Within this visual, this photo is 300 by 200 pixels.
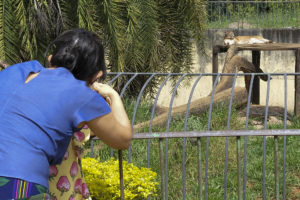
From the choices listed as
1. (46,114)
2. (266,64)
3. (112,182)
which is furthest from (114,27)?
(266,64)

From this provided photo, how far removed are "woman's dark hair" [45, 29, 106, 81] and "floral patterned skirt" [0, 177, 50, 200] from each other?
418mm

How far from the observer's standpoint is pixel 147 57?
652cm

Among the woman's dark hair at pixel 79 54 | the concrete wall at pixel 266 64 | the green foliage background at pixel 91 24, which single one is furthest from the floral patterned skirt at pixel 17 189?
the concrete wall at pixel 266 64

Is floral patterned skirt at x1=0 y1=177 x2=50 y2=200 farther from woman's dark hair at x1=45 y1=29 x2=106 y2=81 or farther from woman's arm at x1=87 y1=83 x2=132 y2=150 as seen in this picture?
woman's dark hair at x1=45 y1=29 x2=106 y2=81

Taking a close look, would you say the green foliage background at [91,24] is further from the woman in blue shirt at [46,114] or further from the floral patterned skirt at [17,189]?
the floral patterned skirt at [17,189]

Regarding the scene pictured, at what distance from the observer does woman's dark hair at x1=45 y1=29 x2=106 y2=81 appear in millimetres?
1735

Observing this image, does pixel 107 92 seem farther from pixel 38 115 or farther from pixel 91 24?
pixel 91 24

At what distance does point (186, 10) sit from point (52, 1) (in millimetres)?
1945

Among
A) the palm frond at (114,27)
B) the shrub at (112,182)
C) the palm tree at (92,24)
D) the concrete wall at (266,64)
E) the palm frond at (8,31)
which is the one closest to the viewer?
the shrub at (112,182)

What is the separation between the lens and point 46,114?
161 centimetres

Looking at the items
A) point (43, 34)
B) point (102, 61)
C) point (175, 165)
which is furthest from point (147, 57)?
point (102, 61)

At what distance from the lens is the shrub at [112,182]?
9.64 feet

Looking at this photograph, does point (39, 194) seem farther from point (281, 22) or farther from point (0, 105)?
point (281, 22)

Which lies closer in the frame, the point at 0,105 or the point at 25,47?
the point at 0,105
